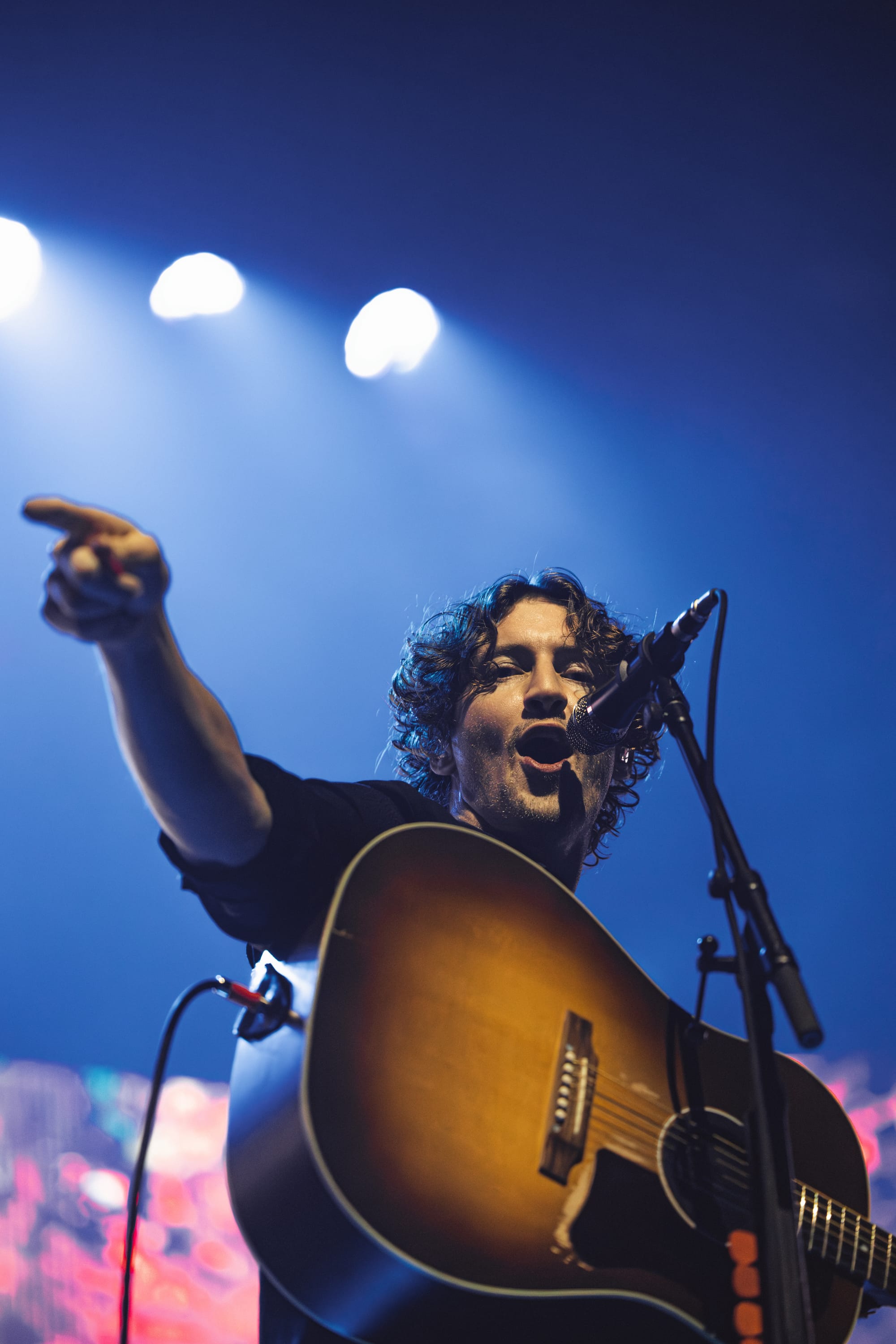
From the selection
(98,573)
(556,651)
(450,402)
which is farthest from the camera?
(450,402)

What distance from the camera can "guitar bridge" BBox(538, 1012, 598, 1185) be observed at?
4.10 ft

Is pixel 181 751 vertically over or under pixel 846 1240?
over

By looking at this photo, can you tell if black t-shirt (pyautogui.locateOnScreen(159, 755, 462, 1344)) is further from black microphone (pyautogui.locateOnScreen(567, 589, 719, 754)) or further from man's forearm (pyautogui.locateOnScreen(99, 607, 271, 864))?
black microphone (pyautogui.locateOnScreen(567, 589, 719, 754))

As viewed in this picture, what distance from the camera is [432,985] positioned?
1.26 metres

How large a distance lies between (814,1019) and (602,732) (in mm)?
653

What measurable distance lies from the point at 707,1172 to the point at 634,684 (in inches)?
32.1

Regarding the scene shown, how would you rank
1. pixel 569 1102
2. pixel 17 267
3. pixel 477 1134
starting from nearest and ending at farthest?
pixel 477 1134 → pixel 569 1102 → pixel 17 267

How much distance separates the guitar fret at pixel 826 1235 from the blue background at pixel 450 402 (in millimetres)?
2622

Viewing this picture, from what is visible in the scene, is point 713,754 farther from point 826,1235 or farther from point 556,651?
point 556,651

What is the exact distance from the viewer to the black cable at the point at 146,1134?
3.57 feet

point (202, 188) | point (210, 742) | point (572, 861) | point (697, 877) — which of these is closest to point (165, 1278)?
point (697, 877)

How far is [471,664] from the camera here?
2.52 meters

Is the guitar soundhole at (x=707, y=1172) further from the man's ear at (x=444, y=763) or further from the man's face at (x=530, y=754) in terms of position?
the man's ear at (x=444, y=763)

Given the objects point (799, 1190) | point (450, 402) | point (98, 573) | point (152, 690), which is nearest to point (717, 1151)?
point (799, 1190)
